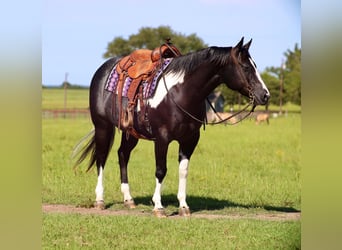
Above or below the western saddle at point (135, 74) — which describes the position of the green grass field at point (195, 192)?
below

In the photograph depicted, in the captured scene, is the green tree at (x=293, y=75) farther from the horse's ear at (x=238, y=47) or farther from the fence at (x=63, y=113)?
the fence at (x=63, y=113)

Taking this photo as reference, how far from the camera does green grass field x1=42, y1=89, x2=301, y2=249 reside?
2.79 metres

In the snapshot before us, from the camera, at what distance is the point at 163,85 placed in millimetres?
3357

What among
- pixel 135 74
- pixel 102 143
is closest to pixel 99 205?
pixel 102 143

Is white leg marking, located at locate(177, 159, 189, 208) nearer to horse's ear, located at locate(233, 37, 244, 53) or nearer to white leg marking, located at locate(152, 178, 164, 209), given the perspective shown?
white leg marking, located at locate(152, 178, 164, 209)

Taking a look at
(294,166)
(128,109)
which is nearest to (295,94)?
(128,109)

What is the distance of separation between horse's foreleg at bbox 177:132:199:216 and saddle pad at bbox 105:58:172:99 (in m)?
0.37

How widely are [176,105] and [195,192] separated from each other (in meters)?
0.59

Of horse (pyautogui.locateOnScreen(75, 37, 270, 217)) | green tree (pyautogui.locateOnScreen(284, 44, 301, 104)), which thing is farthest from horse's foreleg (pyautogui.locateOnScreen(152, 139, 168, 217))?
green tree (pyautogui.locateOnScreen(284, 44, 301, 104))

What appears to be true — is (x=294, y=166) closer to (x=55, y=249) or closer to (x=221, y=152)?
(x=221, y=152)

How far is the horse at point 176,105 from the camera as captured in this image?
2927mm

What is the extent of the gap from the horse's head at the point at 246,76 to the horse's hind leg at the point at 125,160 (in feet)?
3.14

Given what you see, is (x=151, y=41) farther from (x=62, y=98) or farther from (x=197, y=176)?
(x=197, y=176)

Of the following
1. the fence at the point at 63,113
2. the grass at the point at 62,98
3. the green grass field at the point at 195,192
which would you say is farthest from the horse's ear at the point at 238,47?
the fence at the point at 63,113
